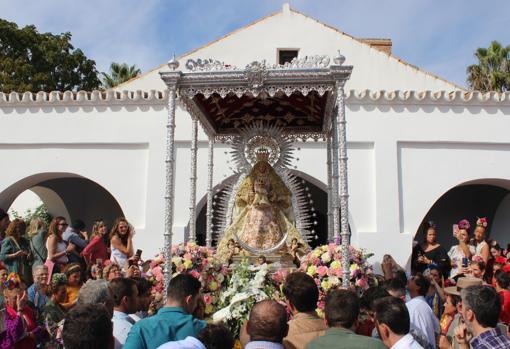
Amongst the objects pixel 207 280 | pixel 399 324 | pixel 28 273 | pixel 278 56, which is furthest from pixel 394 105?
pixel 399 324

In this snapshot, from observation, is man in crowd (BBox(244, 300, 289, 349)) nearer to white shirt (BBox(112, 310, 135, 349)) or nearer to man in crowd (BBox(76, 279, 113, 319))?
white shirt (BBox(112, 310, 135, 349))

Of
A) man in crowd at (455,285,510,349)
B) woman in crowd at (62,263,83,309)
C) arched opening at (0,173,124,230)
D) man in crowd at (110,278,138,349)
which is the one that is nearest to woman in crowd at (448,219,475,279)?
man in crowd at (455,285,510,349)

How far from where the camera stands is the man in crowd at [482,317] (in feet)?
9.26

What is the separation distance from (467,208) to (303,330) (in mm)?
12277

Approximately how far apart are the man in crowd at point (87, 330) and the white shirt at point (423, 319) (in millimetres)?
2461

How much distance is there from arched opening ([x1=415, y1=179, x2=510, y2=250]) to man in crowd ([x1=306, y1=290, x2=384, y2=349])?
1111 cm

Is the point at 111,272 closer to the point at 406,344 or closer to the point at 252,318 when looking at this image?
the point at 252,318

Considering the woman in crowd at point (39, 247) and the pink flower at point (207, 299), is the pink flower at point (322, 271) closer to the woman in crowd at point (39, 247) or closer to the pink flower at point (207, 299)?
the pink flower at point (207, 299)

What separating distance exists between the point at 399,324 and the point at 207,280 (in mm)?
3202

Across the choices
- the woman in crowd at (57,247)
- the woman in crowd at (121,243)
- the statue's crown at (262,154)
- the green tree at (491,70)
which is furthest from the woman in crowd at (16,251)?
the green tree at (491,70)

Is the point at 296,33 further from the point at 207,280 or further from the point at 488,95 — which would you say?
the point at 207,280

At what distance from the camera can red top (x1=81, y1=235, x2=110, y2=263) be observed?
24.0 ft

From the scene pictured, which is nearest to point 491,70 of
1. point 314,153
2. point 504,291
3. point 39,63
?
point 314,153

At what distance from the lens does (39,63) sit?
74.3 ft
